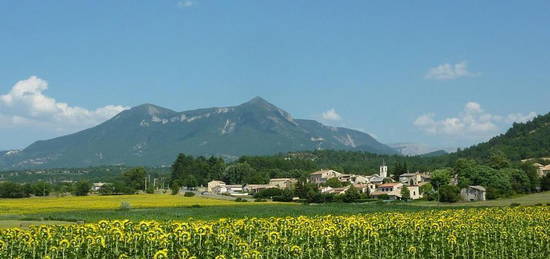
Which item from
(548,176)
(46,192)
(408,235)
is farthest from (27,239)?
(46,192)

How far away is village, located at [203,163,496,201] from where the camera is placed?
103175mm

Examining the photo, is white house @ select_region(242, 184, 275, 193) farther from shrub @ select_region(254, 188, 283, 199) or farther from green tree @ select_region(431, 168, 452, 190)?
green tree @ select_region(431, 168, 452, 190)

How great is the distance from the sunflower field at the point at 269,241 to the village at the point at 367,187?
7046 cm

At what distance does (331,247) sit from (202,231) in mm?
5347

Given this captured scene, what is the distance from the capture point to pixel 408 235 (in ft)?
103

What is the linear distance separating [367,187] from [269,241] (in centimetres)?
10665

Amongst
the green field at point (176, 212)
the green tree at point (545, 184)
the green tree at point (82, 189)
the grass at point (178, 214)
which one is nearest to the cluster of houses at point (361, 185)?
the green tree at point (545, 184)

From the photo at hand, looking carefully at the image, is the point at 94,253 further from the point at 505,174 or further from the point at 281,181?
the point at 281,181

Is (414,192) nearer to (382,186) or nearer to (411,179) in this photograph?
(382,186)

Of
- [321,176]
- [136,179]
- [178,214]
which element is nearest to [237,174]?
[321,176]

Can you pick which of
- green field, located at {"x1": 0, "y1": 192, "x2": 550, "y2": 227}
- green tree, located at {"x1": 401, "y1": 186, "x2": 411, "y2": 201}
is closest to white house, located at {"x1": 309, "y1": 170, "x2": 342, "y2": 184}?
green tree, located at {"x1": 401, "y1": 186, "x2": 411, "y2": 201}

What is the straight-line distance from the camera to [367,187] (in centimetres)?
12769

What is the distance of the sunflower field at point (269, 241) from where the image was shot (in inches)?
875

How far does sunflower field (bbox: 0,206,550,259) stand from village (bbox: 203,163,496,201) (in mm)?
70460
